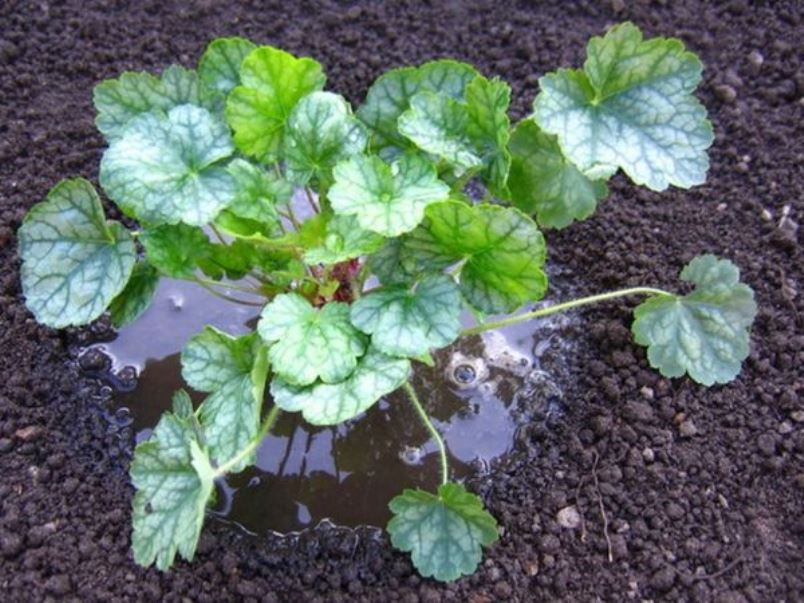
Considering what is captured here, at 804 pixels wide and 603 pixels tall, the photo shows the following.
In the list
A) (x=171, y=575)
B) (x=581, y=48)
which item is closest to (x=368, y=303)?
(x=171, y=575)

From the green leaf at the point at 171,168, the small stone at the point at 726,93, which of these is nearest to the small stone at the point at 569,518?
the green leaf at the point at 171,168

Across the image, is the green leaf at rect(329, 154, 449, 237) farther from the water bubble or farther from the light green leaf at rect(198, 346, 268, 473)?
the water bubble

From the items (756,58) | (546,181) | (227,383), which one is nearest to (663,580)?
(546,181)

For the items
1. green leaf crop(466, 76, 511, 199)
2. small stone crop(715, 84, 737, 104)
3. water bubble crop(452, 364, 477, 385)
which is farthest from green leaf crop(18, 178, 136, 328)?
small stone crop(715, 84, 737, 104)

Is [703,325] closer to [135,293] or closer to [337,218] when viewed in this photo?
[337,218]

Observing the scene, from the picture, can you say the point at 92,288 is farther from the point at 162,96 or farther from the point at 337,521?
the point at 337,521
